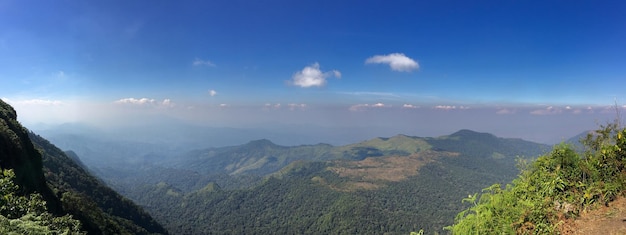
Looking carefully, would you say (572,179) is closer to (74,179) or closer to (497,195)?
(497,195)

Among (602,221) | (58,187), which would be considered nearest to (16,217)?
(602,221)

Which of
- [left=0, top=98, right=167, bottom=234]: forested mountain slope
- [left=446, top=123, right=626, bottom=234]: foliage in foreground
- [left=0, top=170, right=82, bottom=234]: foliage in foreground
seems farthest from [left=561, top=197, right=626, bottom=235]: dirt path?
[left=0, top=98, right=167, bottom=234]: forested mountain slope

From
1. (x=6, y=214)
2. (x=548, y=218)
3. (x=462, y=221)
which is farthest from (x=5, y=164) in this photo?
(x=548, y=218)

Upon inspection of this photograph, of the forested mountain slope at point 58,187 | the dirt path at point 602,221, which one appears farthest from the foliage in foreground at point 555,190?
the forested mountain slope at point 58,187

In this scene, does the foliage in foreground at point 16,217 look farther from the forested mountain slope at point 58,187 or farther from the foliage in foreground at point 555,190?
the forested mountain slope at point 58,187

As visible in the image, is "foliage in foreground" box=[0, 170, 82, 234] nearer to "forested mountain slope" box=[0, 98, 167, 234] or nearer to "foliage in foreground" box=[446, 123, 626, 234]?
"foliage in foreground" box=[446, 123, 626, 234]

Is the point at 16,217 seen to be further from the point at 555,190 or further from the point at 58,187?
the point at 58,187
